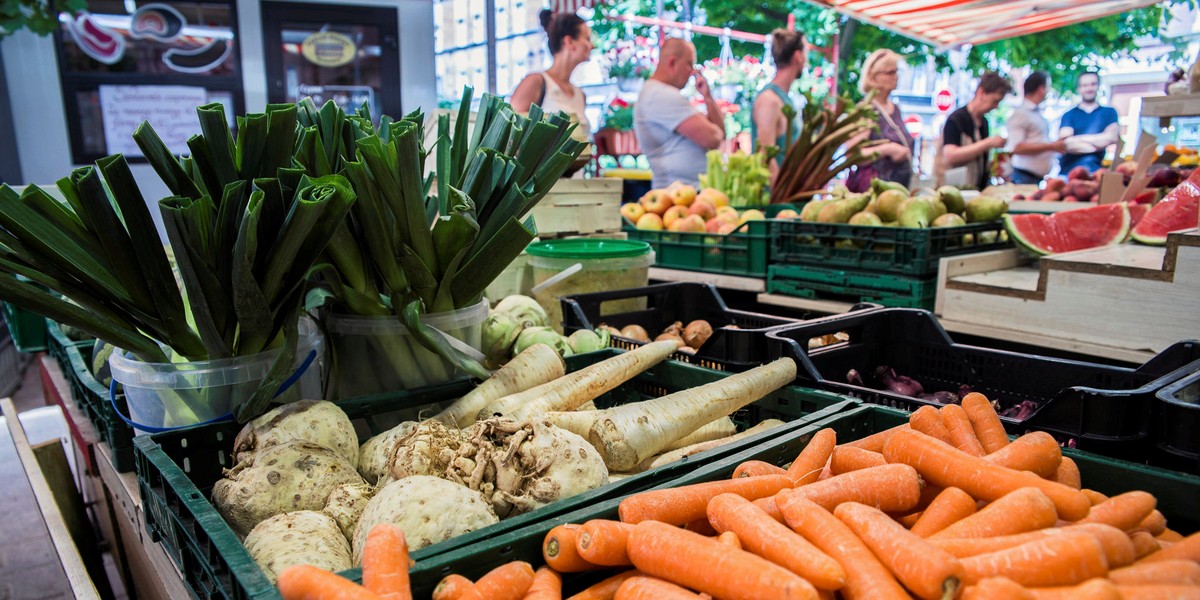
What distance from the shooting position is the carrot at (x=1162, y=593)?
2.45ft

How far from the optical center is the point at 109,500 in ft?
6.35

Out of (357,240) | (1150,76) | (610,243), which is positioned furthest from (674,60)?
(1150,76)

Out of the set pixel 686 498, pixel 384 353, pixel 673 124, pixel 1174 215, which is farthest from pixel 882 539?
pixel 673 124

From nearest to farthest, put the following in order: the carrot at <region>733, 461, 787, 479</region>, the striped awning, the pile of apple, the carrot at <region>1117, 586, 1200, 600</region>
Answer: the carrot at <region>1117, 586, 1200, 600</region> → the carrot at <region>733, 461, 787, 479</region> → the pile of apple → the striped awning

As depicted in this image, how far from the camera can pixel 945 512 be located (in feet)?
3.36

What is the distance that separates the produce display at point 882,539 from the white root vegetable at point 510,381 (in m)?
0.58

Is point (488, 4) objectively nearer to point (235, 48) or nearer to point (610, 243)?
point (235, 48)

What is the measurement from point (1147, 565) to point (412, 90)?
25.0ft

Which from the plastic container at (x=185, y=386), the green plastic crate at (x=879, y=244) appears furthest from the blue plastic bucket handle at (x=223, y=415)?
the green plastic crate at (x=879, y=244)

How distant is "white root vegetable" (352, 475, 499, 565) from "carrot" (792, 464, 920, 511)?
19.2 inches

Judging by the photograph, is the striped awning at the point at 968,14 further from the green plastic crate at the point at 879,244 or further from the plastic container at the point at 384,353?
the plastic container at the point at 384,353

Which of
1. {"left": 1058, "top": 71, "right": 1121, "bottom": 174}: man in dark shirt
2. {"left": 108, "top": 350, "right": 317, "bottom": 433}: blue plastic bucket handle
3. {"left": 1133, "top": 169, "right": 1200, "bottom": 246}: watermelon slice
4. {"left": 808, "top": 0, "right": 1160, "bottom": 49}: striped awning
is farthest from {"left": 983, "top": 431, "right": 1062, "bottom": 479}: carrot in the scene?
{"left": 1058, "top": 71, "right": 1121, "bottom": 174}: man in dark shirt

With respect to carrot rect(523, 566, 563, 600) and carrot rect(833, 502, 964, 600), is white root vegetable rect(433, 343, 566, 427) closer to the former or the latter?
carrot rect(523, 566, 563, 600)

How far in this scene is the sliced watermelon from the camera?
3.43 metres
